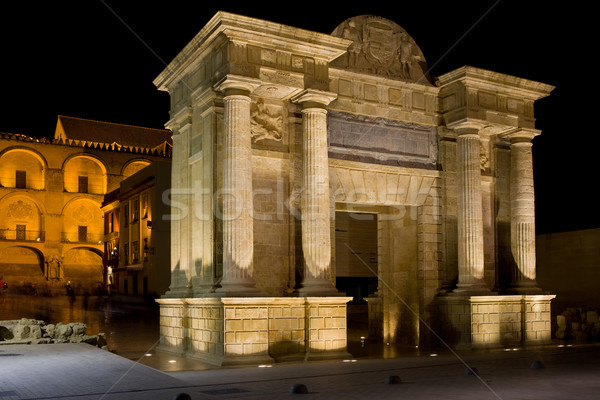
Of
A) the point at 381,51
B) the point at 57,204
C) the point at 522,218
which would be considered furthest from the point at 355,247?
the point at 57,204

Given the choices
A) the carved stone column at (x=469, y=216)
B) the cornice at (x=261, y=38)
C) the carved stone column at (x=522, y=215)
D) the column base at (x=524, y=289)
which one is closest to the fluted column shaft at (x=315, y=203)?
the cornice at (x=261, y=38)

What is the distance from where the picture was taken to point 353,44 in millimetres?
20328

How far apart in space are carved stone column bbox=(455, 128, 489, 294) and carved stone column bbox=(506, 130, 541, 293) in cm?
167

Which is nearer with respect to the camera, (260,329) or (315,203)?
(260,329)

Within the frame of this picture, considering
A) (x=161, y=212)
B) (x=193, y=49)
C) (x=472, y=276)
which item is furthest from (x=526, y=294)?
(x=161, y=212)

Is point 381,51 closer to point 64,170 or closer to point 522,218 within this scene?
point 522,218

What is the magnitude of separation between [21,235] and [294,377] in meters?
52.4

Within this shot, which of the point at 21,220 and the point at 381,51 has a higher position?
the point at 381,51

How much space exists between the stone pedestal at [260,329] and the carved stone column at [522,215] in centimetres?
727

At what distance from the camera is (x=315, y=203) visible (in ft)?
59.3

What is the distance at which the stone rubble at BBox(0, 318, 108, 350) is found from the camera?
18.8 meters

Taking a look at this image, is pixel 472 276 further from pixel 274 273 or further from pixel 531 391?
pixel 531 391

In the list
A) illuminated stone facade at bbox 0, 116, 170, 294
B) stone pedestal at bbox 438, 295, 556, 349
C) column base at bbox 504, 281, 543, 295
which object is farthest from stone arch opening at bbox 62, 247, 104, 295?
column base at bbox 504, 281, 543, 295

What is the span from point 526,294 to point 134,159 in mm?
49577
